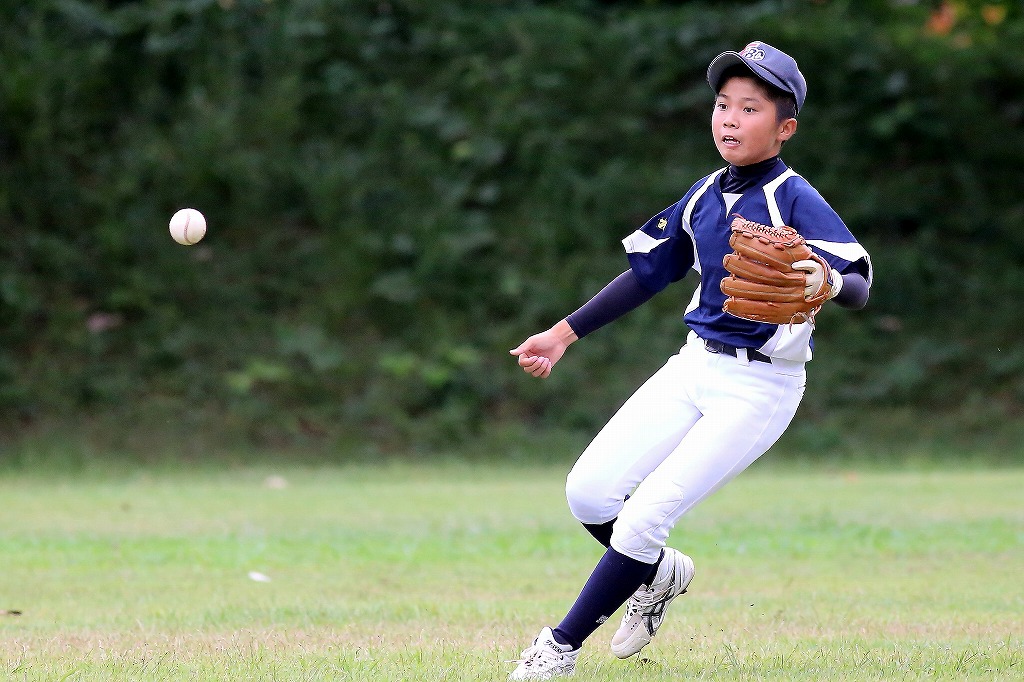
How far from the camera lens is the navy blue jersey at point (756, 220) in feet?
14.3

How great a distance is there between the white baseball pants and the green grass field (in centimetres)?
56

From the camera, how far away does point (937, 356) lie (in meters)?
16.0

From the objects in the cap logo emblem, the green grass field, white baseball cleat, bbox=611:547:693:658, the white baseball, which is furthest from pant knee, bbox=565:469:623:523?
the white baseball

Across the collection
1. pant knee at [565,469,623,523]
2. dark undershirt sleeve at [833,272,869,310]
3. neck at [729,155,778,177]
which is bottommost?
pant knee at [565,469,623,523]

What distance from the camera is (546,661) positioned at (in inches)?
172

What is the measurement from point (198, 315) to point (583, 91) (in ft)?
18.0

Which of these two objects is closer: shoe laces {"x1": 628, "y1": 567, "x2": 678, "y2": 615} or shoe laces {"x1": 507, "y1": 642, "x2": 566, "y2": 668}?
shoe laces {"x1": 507, "y1": 642, "x2": 566, "y2": 668}

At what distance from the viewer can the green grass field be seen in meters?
4.72

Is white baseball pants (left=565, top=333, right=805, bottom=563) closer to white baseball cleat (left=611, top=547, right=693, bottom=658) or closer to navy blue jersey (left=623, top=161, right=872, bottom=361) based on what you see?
navy blue jersey (left=623, top=161, right=872, bottom=361)

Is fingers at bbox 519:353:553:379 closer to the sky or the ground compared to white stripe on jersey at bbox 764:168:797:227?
closer to the ground

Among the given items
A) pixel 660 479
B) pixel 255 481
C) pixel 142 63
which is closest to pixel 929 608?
pixel 660 479

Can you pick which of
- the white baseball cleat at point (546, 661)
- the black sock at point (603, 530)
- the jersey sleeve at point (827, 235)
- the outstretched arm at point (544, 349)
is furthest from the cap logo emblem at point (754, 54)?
the white baseball cleat at point (546, 661)

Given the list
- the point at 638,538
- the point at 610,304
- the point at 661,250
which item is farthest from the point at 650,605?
the point at 661,250

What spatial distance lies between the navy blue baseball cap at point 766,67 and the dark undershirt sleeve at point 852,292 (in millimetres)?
617
